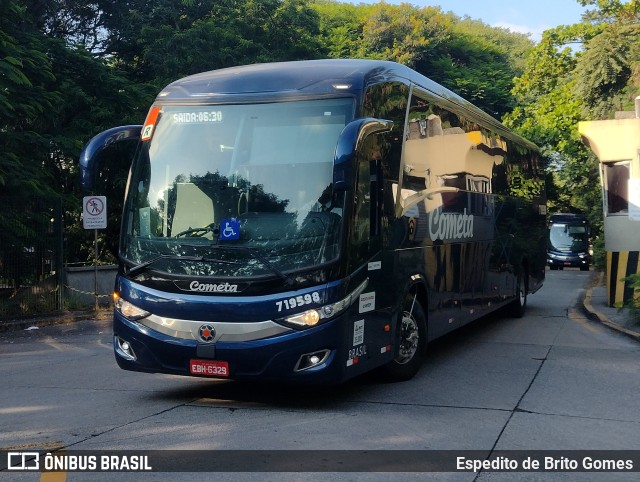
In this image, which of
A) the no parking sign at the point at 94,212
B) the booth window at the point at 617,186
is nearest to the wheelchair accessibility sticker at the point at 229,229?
the no parking sign at the point at 94,212

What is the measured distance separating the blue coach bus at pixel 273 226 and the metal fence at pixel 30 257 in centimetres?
1007

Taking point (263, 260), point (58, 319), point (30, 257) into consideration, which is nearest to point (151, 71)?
point (30, 257)

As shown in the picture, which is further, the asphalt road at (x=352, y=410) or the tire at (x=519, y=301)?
the tire at (x=519, y=301)

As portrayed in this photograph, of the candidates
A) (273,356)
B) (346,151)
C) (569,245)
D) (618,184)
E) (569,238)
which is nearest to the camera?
(346,151)

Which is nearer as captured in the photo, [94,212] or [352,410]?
[352,410]

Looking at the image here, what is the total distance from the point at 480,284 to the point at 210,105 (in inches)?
231

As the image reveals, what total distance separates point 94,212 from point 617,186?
11791mm

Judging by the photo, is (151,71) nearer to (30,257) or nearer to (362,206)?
(30,257)

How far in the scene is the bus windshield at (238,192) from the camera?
7.48m

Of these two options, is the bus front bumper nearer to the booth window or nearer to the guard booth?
the guard booth

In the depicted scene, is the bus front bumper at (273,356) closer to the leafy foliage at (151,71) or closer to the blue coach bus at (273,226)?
the blue coach bus at (273,226)

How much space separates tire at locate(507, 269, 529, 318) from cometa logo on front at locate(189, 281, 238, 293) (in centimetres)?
955

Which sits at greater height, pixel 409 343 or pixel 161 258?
pixel 161 258

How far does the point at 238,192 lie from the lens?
303 inches
